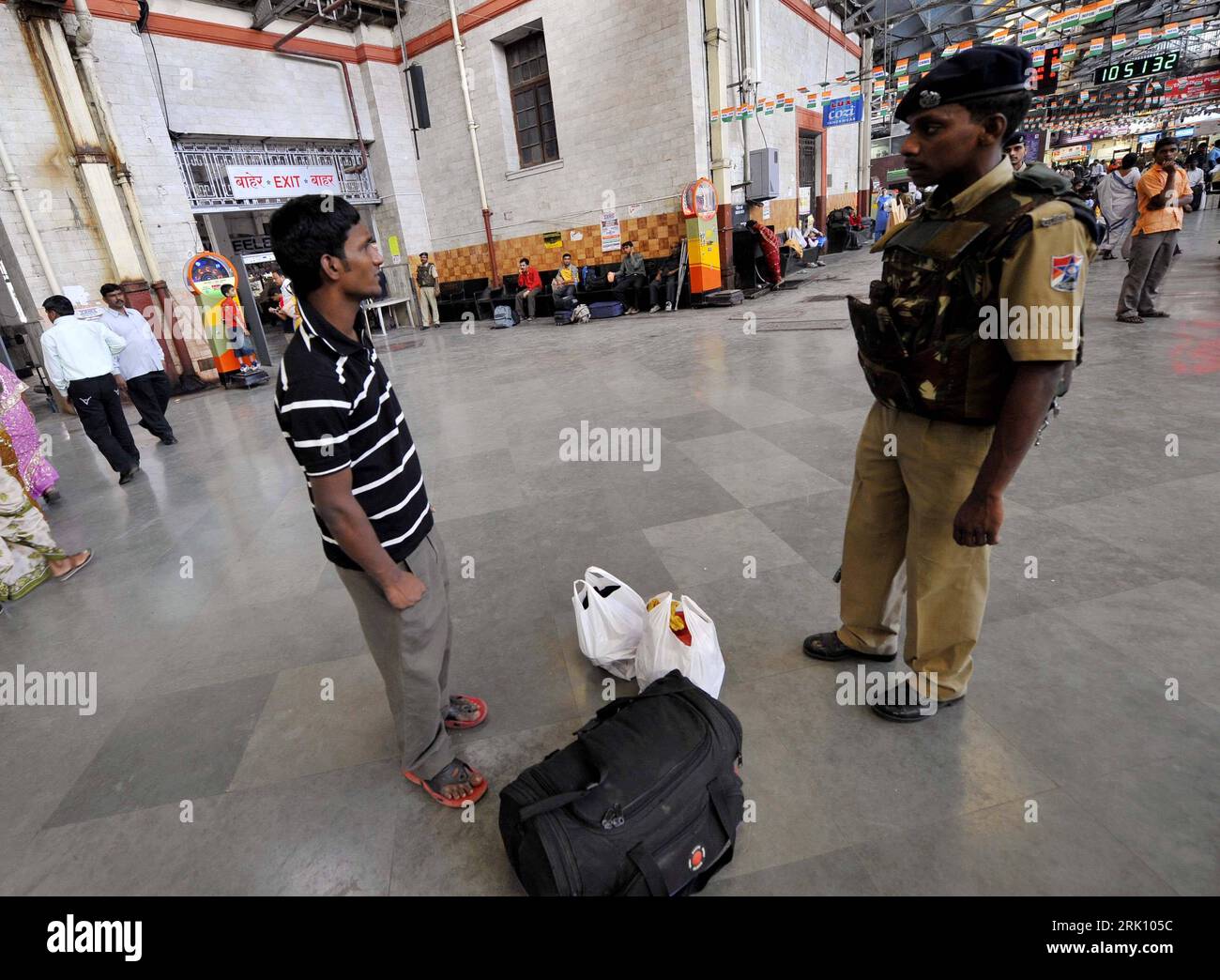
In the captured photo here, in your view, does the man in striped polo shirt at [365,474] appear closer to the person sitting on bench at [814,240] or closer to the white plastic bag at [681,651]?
the white plastic bag at [681,651]

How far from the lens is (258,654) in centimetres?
278

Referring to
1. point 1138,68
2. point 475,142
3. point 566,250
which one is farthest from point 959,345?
point 1138,68

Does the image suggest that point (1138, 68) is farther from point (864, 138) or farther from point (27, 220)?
point (27, 220)

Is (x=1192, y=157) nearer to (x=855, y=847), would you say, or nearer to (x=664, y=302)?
(x=664, y=302)

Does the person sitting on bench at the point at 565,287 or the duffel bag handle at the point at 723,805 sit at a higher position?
the person sitting on bench at the point at 565,287

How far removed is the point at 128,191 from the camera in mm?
9773

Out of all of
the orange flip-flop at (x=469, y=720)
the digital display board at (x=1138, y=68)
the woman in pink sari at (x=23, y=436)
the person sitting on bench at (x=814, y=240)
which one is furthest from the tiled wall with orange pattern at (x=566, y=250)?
the digital display board at (x=1138, y=68)

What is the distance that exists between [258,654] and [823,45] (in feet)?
65.7

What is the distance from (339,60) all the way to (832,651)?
16686 mm

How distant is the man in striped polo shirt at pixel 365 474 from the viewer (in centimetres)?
141

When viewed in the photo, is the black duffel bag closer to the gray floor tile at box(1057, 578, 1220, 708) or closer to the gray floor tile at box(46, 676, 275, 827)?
the gray floor tile at box(46, 676, 275, 827)

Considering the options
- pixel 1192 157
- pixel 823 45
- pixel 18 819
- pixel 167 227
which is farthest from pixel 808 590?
pixel 1192 157

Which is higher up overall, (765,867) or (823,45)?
(823,45)

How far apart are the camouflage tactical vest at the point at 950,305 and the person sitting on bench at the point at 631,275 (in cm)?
1093
